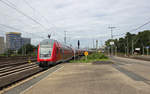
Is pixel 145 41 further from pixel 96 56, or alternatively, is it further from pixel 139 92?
pixel 139 92

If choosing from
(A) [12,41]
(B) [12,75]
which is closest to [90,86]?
(B) [12,75]

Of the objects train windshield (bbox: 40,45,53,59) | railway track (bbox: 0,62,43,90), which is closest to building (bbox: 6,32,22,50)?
train windshield (bbox: 40,45,53,59)

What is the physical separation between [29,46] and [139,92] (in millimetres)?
83425

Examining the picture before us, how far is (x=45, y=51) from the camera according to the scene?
61.2ft

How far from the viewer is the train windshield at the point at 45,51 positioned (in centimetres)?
1830

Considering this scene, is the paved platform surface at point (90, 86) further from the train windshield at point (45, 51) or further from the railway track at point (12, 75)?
the train windshield at point (45, 51)

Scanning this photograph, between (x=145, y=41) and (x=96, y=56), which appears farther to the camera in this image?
(x=145, y=41)

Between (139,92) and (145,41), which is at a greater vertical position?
(145,41)

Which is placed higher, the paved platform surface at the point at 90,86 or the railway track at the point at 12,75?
the paved platform surface at the point at 90,86

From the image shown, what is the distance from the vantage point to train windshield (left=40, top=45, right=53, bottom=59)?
18297 millimetres

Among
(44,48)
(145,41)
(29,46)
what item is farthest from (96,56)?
(145,41)

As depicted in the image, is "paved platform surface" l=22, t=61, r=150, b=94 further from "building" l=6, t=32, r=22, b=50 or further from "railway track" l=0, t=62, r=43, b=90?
"building" l=6, t=32, r=22, b=50

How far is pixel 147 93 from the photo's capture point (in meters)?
6.86

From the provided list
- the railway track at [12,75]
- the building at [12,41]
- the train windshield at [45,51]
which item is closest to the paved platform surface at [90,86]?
the railway track at [12,75]
